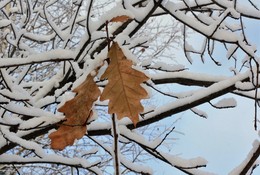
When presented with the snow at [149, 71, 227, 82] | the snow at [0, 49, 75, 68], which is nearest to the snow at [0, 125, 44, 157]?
the snow at [0, 49, 75, 68]

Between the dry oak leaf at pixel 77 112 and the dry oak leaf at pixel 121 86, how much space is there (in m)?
0.04

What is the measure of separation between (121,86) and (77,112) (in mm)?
161

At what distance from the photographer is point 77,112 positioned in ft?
2.50

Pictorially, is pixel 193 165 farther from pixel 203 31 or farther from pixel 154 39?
pixel 154 39

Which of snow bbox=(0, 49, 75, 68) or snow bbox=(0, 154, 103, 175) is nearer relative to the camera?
snow bbox=(0, 49, 75, 68)

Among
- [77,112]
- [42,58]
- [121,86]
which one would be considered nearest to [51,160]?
[42,58]

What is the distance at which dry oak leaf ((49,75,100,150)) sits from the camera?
0.68 metres

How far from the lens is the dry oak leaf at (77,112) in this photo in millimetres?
681

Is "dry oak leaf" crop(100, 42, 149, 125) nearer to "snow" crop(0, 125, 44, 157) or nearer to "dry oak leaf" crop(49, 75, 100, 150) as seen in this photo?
"dry oak leaf" crop(49, 75, 100, 150)

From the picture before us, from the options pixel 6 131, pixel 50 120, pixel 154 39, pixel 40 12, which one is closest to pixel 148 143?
pixel 50 120

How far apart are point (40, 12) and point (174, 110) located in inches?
78.7

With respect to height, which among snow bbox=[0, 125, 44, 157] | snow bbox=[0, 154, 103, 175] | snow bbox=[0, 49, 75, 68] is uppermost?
snow bbox=[0, 49, 75, 68]

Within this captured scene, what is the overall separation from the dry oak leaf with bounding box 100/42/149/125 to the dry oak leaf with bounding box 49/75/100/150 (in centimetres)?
4

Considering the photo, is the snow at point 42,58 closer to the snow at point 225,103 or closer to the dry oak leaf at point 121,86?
the snow at point 225,103
